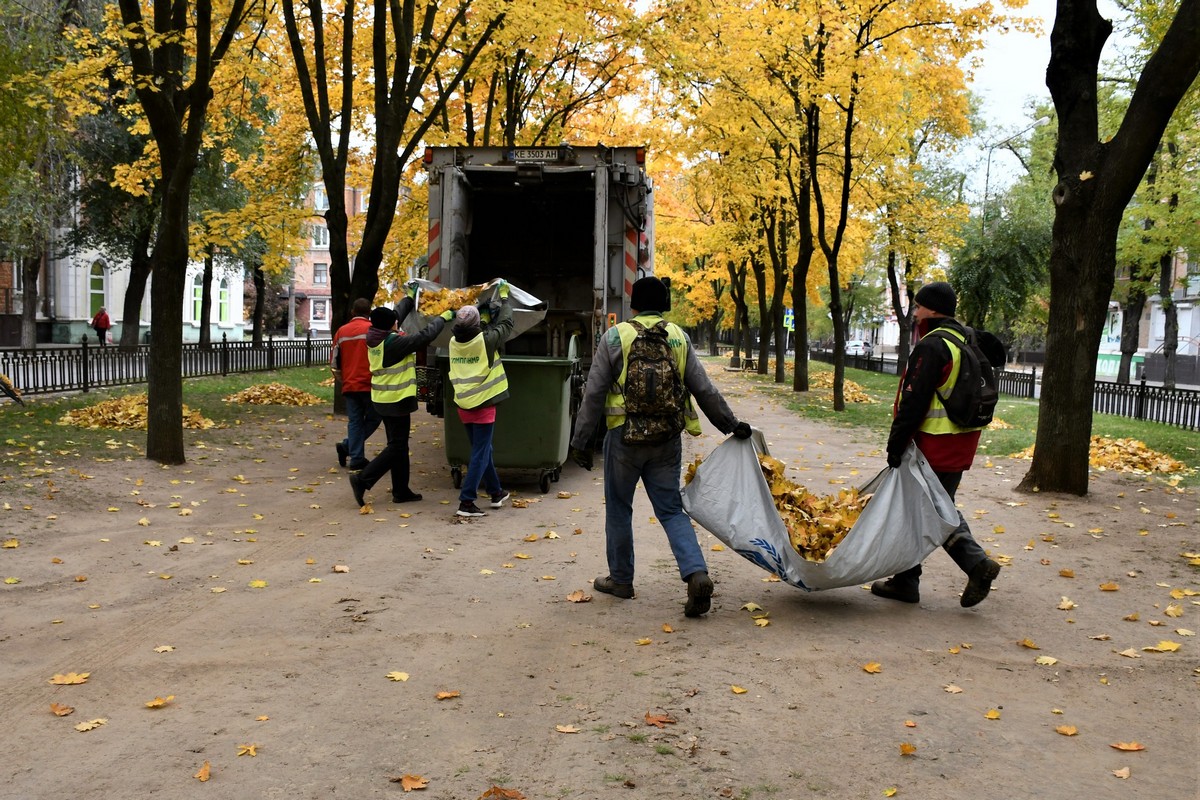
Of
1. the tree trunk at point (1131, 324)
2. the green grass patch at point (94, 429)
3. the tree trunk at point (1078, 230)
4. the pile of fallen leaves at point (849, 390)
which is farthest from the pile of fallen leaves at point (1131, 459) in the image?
the tree trunk at point (1131, 324)

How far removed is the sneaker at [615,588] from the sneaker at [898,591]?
1.48m

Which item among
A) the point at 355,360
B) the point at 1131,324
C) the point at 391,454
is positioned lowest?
the point at 391,454

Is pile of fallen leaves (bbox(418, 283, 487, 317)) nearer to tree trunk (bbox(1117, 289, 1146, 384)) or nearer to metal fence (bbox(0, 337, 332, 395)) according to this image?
metal fence (bbox(0, 337, 332, 395))

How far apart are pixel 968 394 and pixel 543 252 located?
26.7 feet

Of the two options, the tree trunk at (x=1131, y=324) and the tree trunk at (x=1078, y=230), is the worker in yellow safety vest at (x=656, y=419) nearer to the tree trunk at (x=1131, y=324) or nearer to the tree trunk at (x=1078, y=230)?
the tree trunk at (x=1078, y=230)

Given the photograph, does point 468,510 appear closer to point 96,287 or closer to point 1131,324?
point 1131,324

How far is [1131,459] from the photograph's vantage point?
37.7ft

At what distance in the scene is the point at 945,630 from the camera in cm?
542

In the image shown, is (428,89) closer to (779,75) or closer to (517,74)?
(517,74)

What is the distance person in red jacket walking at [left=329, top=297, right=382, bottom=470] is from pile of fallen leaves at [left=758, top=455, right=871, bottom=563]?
15.3ft

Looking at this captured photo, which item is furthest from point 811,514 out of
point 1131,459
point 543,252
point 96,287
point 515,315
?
point 96,287

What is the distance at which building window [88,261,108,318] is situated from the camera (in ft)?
136

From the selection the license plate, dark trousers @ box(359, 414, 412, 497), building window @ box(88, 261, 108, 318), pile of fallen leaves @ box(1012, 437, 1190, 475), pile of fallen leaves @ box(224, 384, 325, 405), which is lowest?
pile of fallen leaves @ box(224, 384, 325, 405)

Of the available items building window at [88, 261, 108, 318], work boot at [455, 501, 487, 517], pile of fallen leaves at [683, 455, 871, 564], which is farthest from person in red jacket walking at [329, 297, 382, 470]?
building window at [88, 261, 108, 318]
